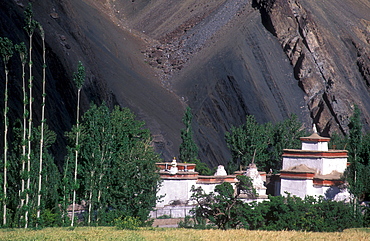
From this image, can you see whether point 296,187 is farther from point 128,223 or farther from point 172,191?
point 128,223

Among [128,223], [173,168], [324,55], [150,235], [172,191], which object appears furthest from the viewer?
[324,55]

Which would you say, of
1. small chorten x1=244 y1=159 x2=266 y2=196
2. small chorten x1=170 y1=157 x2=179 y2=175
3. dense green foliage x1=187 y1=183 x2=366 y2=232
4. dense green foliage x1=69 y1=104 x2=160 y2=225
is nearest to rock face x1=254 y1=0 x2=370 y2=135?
small chorten x1=244 y1=159 x2=266 y2=196

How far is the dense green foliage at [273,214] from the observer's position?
45000 mm

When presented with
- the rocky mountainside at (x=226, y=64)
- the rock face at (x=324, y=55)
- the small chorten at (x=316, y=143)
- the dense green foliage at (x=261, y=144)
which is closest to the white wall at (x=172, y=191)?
the small chorten at (x=316, y=143)

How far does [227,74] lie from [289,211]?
59.4 m

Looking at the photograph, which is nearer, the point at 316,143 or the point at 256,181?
the point at 256,181

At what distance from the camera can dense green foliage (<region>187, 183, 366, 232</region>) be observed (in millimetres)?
45000

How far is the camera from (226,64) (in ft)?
347

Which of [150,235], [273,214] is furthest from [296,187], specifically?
[150,235]

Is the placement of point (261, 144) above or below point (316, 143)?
above

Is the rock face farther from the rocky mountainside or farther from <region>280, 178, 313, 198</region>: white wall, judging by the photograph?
<region>280, 178, 313, 198</region>: white wall

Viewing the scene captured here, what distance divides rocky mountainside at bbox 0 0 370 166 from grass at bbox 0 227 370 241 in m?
43.3

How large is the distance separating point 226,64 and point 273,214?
6074 centimetres

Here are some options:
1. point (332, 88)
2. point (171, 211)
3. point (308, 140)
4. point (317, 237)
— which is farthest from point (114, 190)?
point (332, 88)
